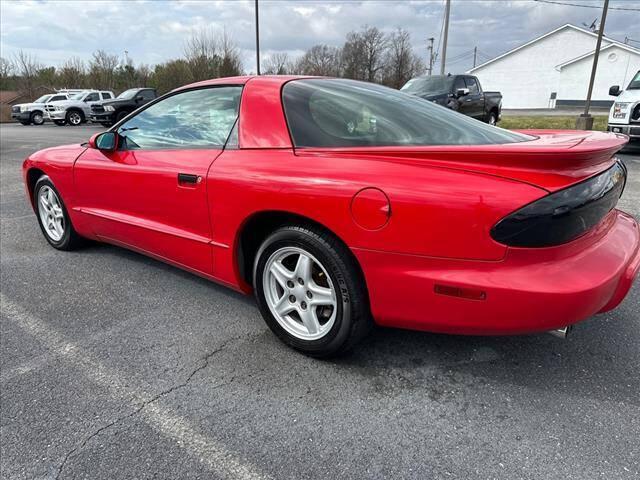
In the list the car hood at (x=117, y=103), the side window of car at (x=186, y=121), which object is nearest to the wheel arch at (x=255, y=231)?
the side window of car at (x=186, y=121)

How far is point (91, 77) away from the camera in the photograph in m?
45.0

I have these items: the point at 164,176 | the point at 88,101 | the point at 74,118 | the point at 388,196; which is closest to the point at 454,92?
the point at 164,176

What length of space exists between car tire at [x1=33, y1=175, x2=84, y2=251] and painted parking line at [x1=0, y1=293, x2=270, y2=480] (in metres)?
1.21

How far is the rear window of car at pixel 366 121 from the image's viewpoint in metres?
2.35

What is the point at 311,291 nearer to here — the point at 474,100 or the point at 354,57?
the point at 474,100

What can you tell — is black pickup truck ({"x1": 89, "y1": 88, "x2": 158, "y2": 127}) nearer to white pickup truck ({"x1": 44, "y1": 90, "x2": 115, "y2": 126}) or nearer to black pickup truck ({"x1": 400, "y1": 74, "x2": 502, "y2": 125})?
white pickup truck ({"x1": 44, "y1": 90, "x2": 115, "y2": 126})

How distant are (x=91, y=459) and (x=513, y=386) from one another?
184 centimetres

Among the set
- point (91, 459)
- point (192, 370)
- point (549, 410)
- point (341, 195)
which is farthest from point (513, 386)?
point (91, 459)

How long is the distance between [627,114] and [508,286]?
9642 mm

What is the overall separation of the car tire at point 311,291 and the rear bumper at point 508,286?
0.10 metres

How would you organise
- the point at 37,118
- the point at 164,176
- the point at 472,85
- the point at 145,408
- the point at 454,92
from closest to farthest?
the point at 145,408, the point at 164,176, the point at 454,92, the point at 472,85, the point at 37,118

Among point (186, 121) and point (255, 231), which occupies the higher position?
point (186, 121)

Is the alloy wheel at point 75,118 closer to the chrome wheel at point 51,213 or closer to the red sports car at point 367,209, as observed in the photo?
the chrome wheel at point 51,213

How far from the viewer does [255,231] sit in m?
2.61
